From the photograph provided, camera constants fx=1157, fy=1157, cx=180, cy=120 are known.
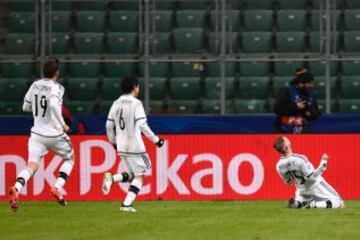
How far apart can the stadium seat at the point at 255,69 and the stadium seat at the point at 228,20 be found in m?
0.71

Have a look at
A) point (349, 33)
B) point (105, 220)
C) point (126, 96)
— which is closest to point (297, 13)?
point (349, 33)

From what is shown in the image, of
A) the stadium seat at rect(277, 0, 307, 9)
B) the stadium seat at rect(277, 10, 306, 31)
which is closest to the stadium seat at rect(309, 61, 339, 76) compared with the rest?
the stadium seat at rect(277, 10, 306, 31)

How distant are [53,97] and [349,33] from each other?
23.0 ft

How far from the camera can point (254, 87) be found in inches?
818

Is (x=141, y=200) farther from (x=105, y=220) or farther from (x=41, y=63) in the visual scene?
(x=105, y=220)

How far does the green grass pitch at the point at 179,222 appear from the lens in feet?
41.6

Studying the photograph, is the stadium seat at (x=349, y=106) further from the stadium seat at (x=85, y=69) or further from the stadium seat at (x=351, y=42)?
the stadium seat at (x=85, y=69)

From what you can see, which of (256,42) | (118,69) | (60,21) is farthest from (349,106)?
(60,21)

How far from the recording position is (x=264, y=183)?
19.5 m

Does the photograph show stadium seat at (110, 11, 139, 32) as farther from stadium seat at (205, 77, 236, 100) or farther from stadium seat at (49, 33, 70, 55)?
stadium seat at (205, 77, 236, 100)

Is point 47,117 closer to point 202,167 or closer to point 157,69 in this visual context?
point 202,167

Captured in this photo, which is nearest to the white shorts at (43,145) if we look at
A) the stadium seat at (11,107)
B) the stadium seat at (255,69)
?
the stadium seat at (11,107)

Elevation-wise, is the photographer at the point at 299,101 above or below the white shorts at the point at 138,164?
above

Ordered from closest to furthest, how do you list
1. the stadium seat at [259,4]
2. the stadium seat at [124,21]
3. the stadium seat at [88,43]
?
the stadium seat at [124,21] → the stadium seat at [88,43] → the stadium seat at [259,4]
